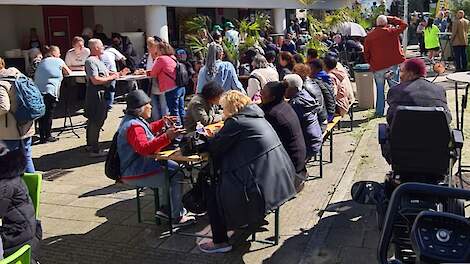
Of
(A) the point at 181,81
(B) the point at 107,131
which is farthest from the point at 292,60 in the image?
(B) the point at 107,131

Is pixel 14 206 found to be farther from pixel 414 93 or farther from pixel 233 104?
pixel 414 93

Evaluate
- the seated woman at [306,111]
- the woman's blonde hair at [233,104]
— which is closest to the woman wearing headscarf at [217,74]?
the seated woman at [306,111]

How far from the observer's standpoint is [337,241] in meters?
4.86

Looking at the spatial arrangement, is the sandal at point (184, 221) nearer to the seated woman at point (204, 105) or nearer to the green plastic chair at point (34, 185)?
the seated woman at point (204, 105)

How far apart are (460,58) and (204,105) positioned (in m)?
12.2

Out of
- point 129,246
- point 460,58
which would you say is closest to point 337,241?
point 129,246

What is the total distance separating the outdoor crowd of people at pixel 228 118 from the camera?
4.40 metres

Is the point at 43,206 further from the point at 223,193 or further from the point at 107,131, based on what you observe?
the point at 107,131

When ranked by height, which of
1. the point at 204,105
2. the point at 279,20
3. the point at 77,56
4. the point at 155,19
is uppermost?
the point at 279,20

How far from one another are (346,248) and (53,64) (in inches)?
230

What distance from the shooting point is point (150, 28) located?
1383cm

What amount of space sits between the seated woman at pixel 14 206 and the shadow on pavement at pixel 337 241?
1925mm

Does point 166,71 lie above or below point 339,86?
above

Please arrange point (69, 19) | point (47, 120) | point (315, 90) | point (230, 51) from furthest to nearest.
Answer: point (69, 19), point (230, 51), point (47, 120), point (315, 90)
